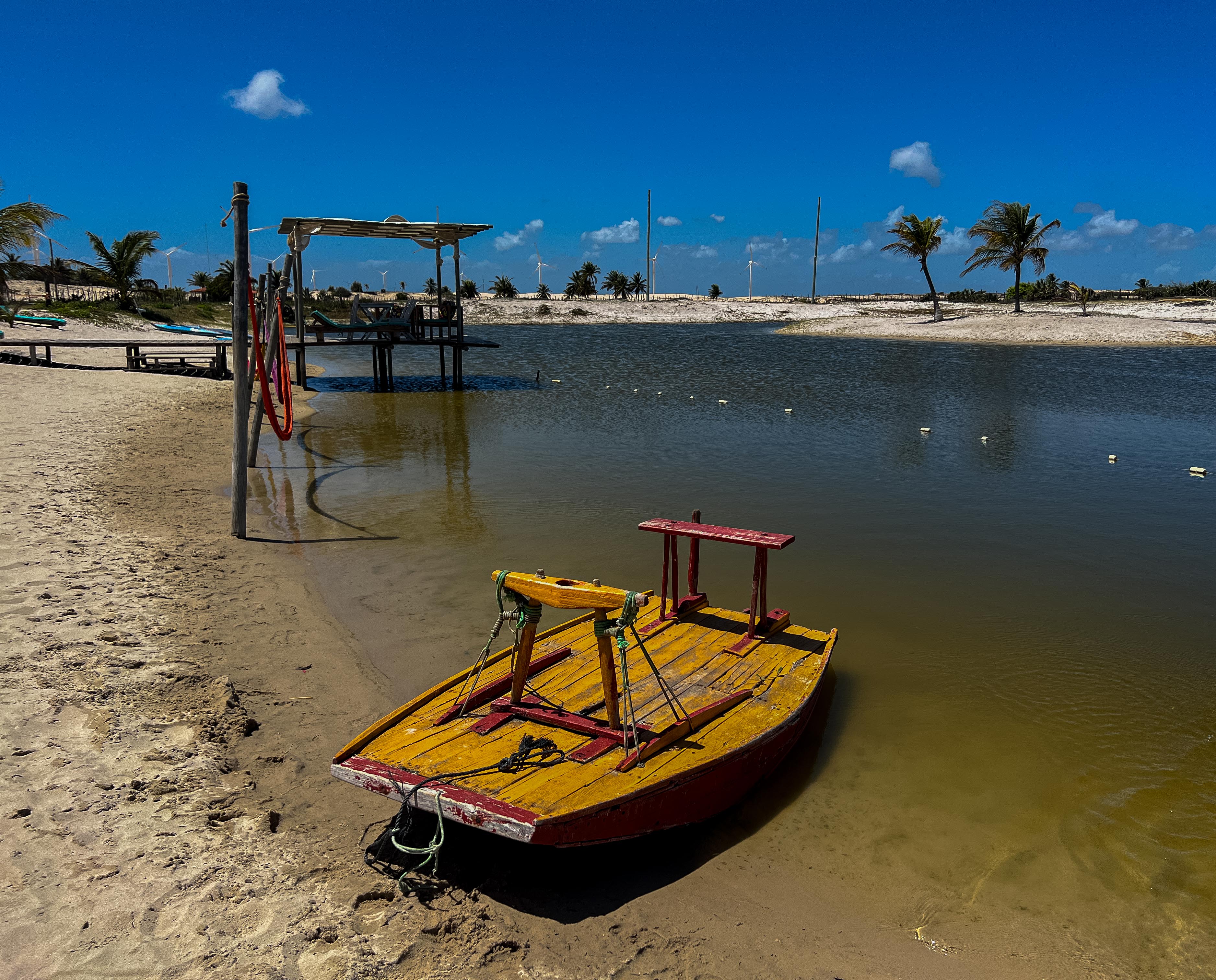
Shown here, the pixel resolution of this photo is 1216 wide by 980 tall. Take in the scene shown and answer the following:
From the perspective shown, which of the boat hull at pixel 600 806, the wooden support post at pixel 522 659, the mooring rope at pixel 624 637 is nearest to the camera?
the boat hull at pixel 600 806

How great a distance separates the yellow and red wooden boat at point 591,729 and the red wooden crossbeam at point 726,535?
34 mm

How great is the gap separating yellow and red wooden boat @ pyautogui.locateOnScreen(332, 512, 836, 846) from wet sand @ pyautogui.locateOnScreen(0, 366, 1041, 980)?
45 centimetres

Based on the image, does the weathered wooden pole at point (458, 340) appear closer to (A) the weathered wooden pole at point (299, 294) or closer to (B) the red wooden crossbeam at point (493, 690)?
(A) the weathered wooden pole at point (299, 294)

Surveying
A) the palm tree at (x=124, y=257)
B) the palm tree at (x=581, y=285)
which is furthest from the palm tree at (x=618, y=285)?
the palm tree at (x=124, y=257)

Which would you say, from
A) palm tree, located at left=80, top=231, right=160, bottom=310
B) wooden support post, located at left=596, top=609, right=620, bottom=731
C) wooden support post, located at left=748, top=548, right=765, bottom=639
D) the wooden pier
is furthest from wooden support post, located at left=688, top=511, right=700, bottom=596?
palm tree, located at left=80, top=231, right=160, bottom=310

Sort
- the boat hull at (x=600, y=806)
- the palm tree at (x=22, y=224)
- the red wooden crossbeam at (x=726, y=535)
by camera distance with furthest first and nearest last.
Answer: the palm tree at (x=22, y=224), the red wooden crossbeam at (x=726, y=535), the boat hull at (x=600, y=806)

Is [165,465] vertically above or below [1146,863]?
above

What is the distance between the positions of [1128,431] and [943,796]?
59.1ft

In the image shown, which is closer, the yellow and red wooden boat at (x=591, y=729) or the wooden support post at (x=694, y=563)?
the yellow and red wooden boat at (x=591, y=729)

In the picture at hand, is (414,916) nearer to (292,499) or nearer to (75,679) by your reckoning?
(75,679)

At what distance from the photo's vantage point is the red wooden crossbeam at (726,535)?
6.69m

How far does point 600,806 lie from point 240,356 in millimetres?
8357

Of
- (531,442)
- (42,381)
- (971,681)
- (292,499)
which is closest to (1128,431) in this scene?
(531,442)

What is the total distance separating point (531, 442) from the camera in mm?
18344
